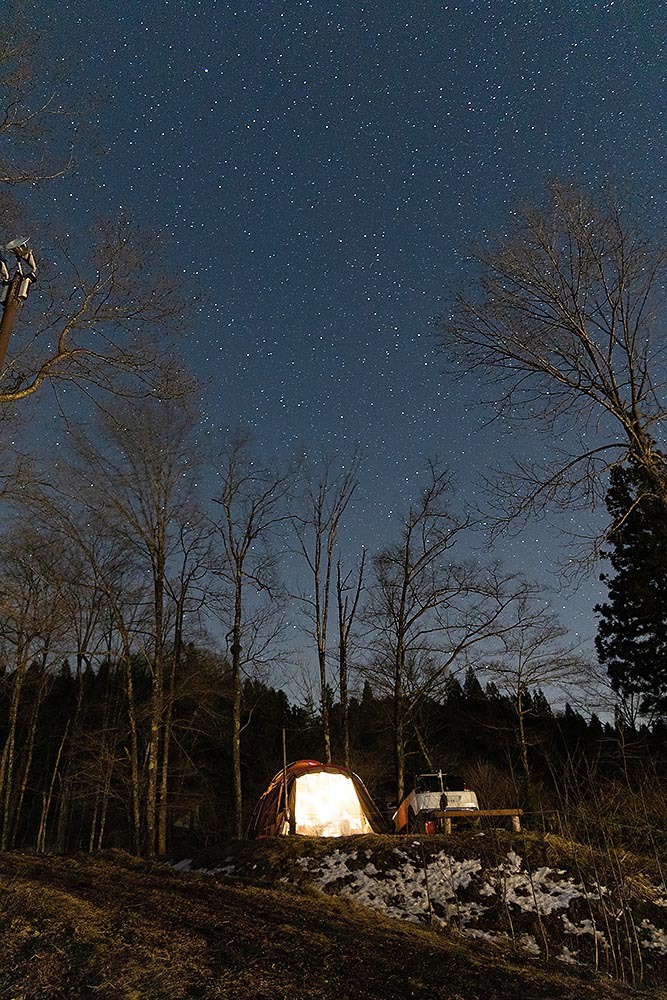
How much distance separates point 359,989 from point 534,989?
1.36 metres

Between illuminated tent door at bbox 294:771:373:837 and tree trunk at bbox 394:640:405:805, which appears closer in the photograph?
illuminated tent door at bbox 294:771:373:837

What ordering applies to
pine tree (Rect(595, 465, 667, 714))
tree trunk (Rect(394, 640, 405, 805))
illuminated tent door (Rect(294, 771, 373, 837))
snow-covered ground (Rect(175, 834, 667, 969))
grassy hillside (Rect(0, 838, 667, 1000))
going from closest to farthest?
grassy hillside (Rect(0, 838, 667, 1000)), snow-covered ground (Rect(175, 834, 667, 969)), illuminated tent door (Rect(294, 771, 373, 837)), tree trunk (Rect(394, 640, 405, 805)), pine tree (Rect(595, 465, 667, 714))

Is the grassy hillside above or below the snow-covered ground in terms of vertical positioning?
above

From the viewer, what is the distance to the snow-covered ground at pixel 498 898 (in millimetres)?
8078

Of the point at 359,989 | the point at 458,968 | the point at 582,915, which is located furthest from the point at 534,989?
the point at 582,915

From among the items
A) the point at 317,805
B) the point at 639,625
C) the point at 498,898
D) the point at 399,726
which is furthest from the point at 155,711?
the point at 639,625

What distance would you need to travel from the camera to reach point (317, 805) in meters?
16.1


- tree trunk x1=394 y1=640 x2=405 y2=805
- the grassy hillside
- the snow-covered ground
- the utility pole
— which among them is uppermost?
the utility pole

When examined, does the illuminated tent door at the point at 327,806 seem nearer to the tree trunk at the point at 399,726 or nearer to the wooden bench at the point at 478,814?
the tree trunk at the point at 399,726

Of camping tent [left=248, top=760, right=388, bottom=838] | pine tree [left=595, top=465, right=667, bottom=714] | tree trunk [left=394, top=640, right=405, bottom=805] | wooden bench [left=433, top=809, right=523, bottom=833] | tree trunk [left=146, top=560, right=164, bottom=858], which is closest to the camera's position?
wooden bench [left=433, top=809, right=523, bottom=833]

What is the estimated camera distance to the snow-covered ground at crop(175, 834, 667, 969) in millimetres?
8078

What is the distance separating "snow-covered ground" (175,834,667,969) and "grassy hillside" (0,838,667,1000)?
1016 mm

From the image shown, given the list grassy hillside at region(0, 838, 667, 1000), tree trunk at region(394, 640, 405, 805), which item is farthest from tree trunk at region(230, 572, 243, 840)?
grassy hillside at region(0, 838, 667, 1000)

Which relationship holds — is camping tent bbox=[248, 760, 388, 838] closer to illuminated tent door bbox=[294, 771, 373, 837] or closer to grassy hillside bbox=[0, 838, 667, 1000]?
illuminated tent door bbox=[294, 771, 373, 837]
